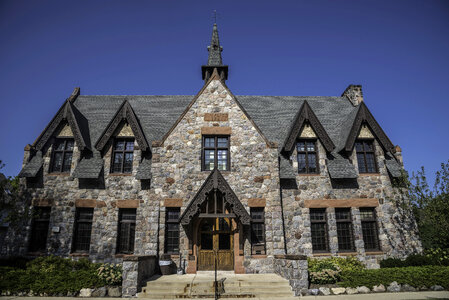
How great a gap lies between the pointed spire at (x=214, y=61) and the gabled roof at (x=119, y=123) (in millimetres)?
7593

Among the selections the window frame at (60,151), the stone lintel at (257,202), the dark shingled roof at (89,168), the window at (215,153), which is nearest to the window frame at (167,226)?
the window at (215,153)

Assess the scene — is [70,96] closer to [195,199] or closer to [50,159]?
[50,159]

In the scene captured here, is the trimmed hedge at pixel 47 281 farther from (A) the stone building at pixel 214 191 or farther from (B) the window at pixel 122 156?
(B) the window at pixel 122 156

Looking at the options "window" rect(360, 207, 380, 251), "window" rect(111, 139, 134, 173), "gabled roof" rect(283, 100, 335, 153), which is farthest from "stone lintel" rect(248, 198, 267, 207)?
"window" rect(111, 139, 134, 173)

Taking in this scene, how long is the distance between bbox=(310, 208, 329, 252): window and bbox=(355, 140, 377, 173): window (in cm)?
370

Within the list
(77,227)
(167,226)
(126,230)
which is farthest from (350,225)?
(77,227)

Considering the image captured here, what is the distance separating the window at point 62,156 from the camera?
1555 centimetres

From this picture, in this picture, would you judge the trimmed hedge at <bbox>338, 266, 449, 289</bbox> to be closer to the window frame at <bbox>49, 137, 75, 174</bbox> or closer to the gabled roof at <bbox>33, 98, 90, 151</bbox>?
the gabled roof at <bbox>33, 98, 90, 151</bbox>

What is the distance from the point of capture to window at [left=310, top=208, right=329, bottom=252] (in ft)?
47.4

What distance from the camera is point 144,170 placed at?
14875 mm

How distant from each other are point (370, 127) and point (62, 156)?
720 inches

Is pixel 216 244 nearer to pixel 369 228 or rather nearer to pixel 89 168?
pixel 89 168

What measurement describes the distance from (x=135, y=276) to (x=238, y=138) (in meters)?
8.19

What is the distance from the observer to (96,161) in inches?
607
